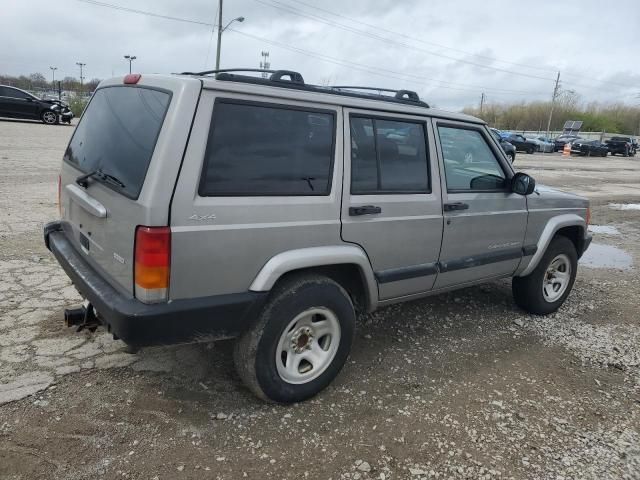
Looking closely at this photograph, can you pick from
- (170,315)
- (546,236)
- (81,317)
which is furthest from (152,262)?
(546,236)

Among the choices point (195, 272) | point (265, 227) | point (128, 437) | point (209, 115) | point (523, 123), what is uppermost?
point (523, 123)

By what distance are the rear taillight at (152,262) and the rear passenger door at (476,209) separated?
2.03 meters

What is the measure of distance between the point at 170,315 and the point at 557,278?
3876mm

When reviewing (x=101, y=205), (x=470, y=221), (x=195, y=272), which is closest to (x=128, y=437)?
(x=195, y=272)

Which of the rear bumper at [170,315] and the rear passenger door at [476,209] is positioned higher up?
the rear passenger door at [476,209]

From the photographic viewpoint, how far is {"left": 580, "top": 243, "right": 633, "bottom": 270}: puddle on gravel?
6.82m

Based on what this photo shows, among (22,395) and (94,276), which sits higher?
(94,276)

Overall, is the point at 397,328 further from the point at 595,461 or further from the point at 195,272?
the point at 195,272

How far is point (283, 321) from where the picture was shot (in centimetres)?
283

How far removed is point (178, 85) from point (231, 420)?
188 cm

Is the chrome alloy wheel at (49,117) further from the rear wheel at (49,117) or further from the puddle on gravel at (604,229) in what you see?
the puddle on gravel at (604,229)

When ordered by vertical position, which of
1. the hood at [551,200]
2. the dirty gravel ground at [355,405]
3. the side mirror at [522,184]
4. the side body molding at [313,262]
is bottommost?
the dirty gravel ground at [355,405]

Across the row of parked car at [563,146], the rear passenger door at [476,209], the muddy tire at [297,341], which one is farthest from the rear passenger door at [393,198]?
the row of parked car at [563,146]

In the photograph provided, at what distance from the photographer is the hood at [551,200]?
14.2 feet
